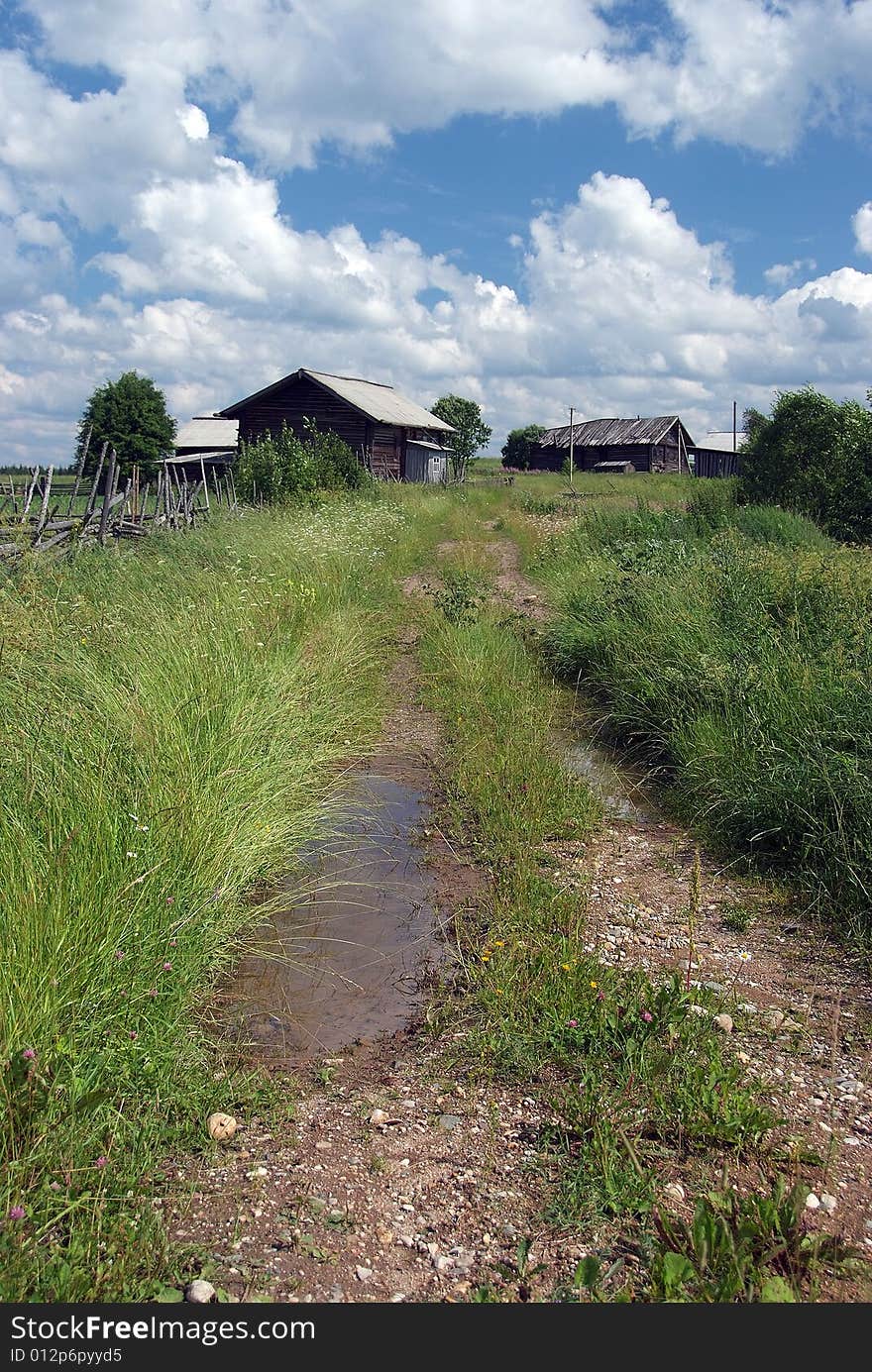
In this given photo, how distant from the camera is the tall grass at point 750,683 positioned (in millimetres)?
4832

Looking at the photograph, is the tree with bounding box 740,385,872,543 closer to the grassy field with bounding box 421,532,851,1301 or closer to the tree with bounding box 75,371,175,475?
the grassy field with bounding box 421,532,851,1301

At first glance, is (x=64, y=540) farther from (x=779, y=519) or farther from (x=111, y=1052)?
(x=779, y=519)

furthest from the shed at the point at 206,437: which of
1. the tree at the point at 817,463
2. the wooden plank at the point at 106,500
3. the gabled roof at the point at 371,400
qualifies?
the wooden plank at the point at 106,500

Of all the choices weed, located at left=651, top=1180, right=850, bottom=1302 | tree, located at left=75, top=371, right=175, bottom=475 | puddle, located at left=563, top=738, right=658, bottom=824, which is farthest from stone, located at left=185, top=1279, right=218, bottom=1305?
tree, located at left=75, top=371, right=175, bottom=475

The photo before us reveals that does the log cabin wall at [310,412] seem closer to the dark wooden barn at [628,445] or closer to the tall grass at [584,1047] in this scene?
the dark wooden barn at [628,445]

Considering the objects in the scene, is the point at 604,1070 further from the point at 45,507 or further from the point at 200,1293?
the point at 45,507

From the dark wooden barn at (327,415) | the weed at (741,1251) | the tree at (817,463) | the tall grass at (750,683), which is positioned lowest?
the weed at (741,1251)

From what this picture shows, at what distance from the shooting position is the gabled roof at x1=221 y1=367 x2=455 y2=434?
31078mm

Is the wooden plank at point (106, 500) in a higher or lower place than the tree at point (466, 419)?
lower

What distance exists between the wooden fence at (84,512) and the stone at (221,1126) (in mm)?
7158

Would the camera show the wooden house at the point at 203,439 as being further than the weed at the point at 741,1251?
Yes

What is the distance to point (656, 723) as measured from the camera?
A: 7188 millimetres

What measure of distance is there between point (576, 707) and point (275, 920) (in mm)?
4586

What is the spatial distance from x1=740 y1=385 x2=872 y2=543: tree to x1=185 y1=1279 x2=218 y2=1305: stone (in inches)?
696
